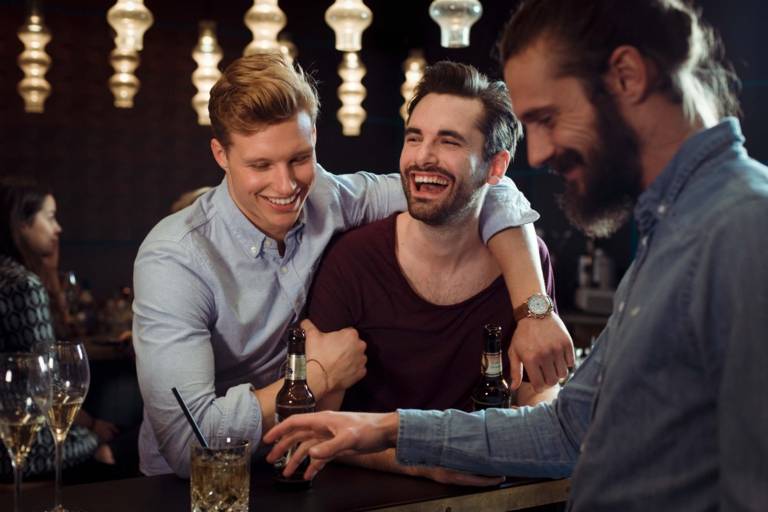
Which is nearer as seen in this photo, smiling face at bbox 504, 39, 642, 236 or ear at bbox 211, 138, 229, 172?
smiling face at bbox 504, 39, 642, 236

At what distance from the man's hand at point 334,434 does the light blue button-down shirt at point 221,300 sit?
0.96ft

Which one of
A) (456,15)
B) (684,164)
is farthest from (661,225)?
(456,15)

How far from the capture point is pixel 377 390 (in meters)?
2.19

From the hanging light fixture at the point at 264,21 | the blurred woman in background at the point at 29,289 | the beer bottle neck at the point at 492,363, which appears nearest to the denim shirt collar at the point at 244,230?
the beer bottle neck at the point at 492,363

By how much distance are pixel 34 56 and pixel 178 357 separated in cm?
346

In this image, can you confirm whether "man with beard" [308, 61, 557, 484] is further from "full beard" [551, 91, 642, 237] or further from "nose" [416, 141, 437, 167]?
"full beard" [551, 91, 642, 237]

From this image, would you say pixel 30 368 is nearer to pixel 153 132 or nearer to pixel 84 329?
pixel 84 329

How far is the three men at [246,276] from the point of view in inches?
77.8

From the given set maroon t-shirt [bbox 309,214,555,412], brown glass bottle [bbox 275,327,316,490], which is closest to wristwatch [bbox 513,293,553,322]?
maroon t-shirt [bbox 309,214,555,412]

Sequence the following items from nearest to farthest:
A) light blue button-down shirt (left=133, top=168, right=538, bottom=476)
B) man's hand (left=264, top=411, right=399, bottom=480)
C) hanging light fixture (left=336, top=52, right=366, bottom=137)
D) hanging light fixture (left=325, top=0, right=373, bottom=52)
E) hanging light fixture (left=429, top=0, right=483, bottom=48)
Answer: man's hand (left=264, top=411, right=399, bottom=480), light blue button-down shirt (left=133, top=168, right=538, bottom=476), hanging light fixture (left=429, top=0, right=483, bottom=48), hanging light fixture (left=325, top=0, right=373, bottom=52), hanging light fixture (left=336, top=52, right=366, bottom=137)

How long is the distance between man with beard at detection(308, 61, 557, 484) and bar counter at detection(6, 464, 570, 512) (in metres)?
0.37

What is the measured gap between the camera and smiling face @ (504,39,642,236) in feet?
4.00

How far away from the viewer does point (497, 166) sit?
2383 millimetres

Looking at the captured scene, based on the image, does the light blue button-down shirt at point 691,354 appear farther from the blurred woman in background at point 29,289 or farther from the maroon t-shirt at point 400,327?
the blurred woman in background at point 29,289
